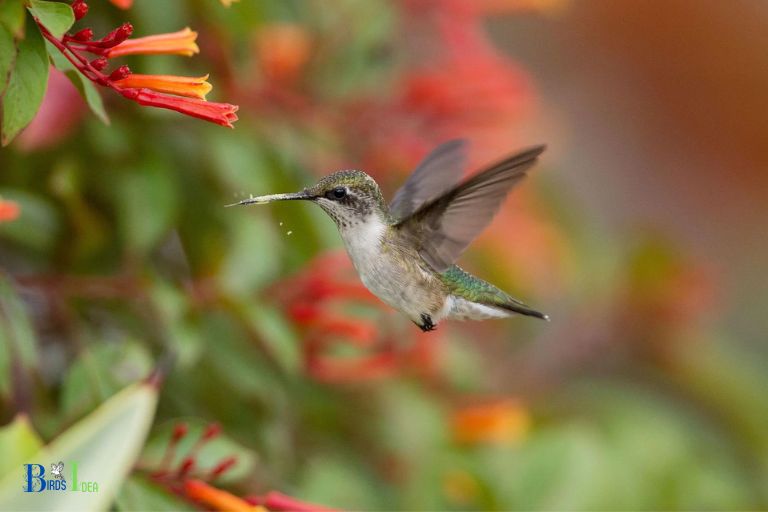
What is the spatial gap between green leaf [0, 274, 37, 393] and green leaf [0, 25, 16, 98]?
547mm

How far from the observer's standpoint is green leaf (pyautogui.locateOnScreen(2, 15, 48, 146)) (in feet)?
2.81

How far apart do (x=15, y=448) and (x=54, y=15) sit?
0.45m

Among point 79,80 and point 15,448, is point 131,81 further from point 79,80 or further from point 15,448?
point 15,448

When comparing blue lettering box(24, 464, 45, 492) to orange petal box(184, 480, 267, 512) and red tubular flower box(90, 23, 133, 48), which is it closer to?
orange petal box(184, 480, 267, 512)

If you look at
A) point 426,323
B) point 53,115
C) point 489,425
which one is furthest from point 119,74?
point 489,425

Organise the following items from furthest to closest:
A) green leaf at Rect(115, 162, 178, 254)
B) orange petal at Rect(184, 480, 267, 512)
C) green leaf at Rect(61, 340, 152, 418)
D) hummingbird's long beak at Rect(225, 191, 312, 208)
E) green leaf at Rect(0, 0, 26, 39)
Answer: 1. green leaf at Rect(115, 162, 178, 254)
2. green leaf at Rect(61, 340, 152, 418)
3. orange petal at Rect(184, 480, 267, 512)
4. hummingbird's long beak at Rect(225, 191, 312, 208)
5. green leaf at Rect(0, 0, 26, 39)

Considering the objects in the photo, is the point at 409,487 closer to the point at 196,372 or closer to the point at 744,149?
the point at 196,372

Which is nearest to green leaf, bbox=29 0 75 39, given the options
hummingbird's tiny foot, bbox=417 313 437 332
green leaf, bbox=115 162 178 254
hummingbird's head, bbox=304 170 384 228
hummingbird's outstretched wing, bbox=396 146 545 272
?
hummingbird's head, bbox=304 170 384 228

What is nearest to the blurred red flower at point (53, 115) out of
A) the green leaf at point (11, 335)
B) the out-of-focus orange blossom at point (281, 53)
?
the green leaf at point (11, 335)

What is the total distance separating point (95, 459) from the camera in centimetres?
Result: 88

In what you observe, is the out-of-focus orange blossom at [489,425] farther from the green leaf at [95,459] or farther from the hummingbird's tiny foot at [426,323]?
the green leaf at [95,459]

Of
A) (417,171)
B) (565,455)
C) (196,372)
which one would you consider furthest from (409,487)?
(417,171)

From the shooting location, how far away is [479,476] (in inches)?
81.3

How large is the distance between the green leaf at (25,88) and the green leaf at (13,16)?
0.11 ft
